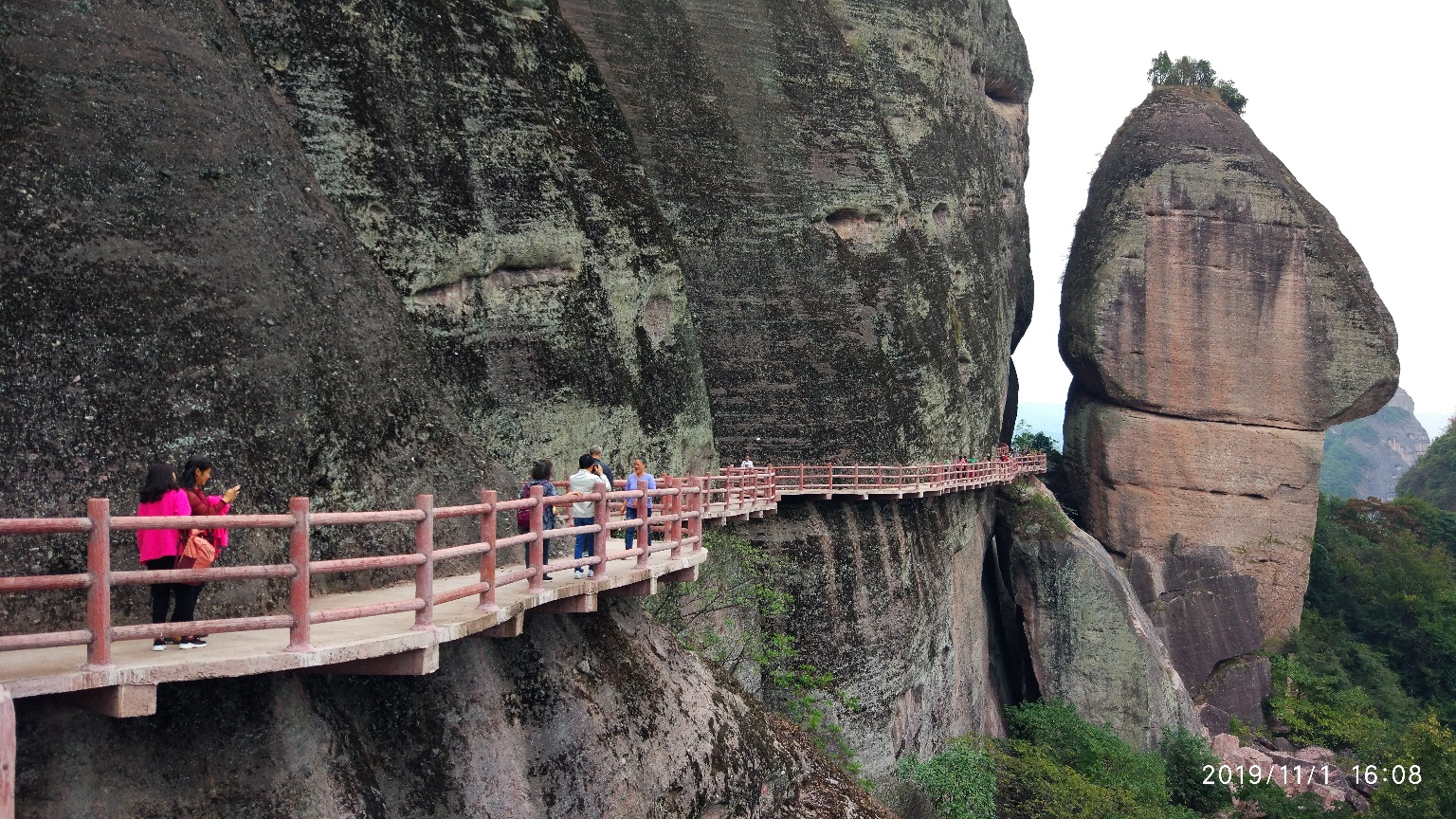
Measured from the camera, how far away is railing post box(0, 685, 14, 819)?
543 cm

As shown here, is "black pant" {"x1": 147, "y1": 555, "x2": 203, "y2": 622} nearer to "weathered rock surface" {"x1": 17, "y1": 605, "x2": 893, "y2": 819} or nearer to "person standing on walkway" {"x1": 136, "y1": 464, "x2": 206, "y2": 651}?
"person standing on walkway" {"x1": 136, "y1": 464, "x2": 206, "y2": 651}

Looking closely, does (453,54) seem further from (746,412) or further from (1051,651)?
(1051,651)

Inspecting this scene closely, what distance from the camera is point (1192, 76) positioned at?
51.6 metres

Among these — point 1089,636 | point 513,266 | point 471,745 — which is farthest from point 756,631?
point 1089,636

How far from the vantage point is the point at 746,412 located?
28859 mm

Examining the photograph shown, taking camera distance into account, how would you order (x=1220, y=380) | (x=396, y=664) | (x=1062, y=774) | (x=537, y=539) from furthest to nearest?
(x=1220, y=380) < (x=1062, y=774) < (x=537, y=539) < (x=396, y=664)

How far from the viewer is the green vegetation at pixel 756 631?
22328 mm

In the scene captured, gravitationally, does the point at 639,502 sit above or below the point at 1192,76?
below

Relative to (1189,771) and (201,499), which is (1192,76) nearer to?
(1189,771)

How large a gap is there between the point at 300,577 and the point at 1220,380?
137ft

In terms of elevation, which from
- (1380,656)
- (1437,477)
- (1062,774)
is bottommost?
(1380,656)

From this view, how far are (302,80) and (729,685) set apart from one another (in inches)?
396

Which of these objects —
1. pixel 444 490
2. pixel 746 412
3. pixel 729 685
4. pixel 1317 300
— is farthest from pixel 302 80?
pixel 1317 300

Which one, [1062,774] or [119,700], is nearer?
[119,700]
